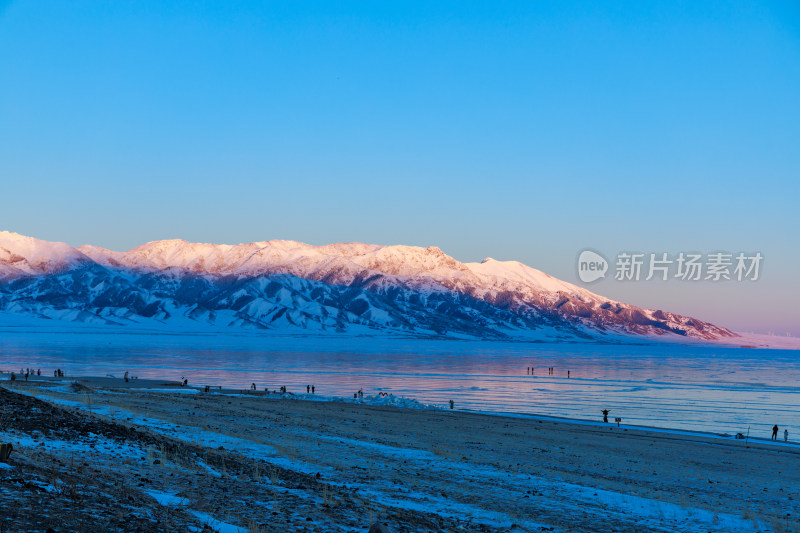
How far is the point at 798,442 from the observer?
3853cm

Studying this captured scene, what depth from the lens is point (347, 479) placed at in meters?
17.2

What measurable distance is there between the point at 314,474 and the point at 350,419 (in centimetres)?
1846

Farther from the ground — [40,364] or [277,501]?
[277,501]

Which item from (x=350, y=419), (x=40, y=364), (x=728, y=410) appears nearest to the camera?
(x=350, y=419)

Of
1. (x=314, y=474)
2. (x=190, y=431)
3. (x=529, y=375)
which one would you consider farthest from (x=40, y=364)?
(x=314, y=474)

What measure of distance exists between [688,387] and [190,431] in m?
73.0

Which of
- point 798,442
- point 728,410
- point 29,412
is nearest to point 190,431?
point 29,412

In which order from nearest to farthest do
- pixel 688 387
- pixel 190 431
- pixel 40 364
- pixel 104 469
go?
pixel 104 469
pixel 190 431
pixel 688 387
pixel 40 364

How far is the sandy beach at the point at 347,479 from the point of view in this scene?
11.3 m

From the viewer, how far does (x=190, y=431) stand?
76.4 ft

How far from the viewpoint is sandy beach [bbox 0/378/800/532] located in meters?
11.3

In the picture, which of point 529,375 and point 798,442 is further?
point 529,375

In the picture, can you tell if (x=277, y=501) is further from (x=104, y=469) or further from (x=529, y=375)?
(x=529, y=375)

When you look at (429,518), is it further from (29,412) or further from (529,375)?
(529,375)
